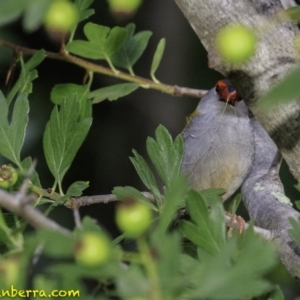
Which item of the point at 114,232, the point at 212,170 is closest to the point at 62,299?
the point at 212,170

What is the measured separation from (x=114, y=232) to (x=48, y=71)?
0.98 m

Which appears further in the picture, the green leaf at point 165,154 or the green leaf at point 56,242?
the green leaf at point 165,154

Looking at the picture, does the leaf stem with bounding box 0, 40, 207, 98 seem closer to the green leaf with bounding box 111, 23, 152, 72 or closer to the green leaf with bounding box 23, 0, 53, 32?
the green leaf with bounding box 111, 23, 152, 72

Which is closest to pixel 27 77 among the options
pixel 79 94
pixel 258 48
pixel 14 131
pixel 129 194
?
pixel 79 94

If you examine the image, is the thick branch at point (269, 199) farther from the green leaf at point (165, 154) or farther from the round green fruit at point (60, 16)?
the round green fruit at point (60, 16)

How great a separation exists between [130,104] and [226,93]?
1923 millimetres

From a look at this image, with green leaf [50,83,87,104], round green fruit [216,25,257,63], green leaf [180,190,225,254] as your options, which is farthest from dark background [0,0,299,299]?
round green fruit [216,25,257,63]

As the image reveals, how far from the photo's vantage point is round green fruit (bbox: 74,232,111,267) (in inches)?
30.4

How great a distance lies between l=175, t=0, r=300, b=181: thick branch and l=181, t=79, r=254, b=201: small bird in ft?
2.59

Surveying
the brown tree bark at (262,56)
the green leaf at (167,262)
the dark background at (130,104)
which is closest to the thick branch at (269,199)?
the brown tree bark at (262,56)

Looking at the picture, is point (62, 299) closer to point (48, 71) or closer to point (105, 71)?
point (105, 71)

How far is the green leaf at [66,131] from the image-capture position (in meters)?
1.48

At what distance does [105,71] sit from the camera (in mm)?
1886

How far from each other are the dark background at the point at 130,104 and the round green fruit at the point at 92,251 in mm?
2851
